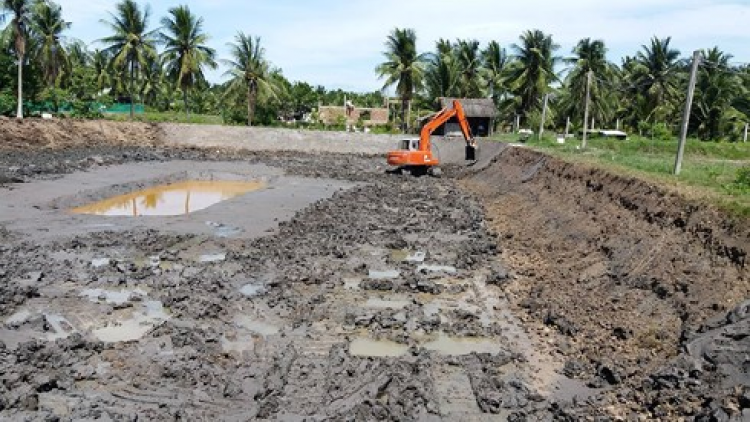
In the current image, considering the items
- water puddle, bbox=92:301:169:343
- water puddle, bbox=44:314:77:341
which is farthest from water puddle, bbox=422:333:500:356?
water puddle, bbox=44:314:77:341

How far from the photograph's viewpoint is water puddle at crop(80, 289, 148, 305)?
11.5 m

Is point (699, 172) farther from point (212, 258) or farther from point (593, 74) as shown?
point (593, 74)

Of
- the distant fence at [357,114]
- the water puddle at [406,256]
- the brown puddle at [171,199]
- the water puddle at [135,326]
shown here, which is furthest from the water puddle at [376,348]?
the distant fence at [357,114]

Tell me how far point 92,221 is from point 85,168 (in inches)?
593

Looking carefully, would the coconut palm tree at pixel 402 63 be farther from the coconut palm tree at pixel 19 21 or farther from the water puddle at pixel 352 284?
the water puddle at pixel 352 284

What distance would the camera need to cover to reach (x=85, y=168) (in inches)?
1282

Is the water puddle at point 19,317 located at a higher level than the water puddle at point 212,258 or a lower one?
lower

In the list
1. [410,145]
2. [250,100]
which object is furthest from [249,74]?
[410,145]

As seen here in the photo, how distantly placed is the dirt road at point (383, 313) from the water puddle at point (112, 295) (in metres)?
0.07

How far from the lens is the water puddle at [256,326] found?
33.8 feet

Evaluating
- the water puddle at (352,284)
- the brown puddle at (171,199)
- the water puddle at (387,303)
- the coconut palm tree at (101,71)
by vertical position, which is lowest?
the brown puddle at (171,199)

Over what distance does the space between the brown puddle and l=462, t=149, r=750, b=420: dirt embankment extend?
13917 millimetres

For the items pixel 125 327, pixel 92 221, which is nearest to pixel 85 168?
pixel 92 221

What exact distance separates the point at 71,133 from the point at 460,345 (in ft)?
132
